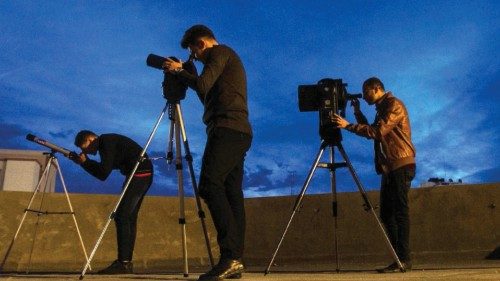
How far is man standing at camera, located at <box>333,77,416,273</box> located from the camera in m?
4.08

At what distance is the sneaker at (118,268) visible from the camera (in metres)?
4.38

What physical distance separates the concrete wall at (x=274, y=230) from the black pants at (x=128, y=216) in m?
1.55

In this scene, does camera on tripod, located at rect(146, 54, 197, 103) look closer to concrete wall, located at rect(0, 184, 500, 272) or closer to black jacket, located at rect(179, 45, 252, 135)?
black jacket, located at rect(179, 45, 252, 135)

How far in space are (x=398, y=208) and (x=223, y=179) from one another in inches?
69.2

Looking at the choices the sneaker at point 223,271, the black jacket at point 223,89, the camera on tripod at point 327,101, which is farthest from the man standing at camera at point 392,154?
the sneaker at point 223,271

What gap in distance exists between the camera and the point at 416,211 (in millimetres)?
6613

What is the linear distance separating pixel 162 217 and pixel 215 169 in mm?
4525

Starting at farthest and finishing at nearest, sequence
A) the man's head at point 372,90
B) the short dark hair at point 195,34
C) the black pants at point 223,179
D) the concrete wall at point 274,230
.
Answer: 1. the concrete wall at point 274,230
2. the man's head at point 372,90
3. the short dark hair at point 195,34
4. the black pants at point 223,179

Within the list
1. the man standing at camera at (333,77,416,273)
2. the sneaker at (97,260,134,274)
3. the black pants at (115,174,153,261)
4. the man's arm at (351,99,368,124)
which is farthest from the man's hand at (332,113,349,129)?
the sneaker at (97,260,134,274)

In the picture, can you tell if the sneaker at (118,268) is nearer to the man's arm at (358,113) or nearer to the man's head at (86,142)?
the man's head at (86,142)

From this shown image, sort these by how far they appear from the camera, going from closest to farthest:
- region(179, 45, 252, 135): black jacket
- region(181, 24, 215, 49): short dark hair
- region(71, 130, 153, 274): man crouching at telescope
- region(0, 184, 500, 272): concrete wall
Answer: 1. region(179, 45, 252, 135): black jacket
2. region(181, 24, 215, 49): short dark hair
3. region(71, 130, 153, 274): man crouching at telescope
4. region(0, 184, 500, 272): concrete wall

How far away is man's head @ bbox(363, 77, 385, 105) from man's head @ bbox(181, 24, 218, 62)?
1607 mm

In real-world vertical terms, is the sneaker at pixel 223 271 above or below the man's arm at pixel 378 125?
below

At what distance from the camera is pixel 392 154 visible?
4219 millimetres
